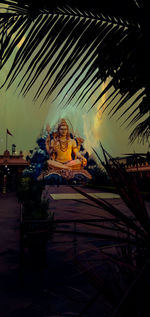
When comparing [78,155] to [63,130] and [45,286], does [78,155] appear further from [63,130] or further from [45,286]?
[45,286]

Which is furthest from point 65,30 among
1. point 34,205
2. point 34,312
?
point 34,205

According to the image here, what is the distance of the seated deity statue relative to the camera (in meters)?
78.1

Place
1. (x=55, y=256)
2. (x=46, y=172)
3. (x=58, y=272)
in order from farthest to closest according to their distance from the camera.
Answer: (x=46, y=172)
(x=55, y=256)
(x=58, y=272)

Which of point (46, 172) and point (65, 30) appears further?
point (46, 172)

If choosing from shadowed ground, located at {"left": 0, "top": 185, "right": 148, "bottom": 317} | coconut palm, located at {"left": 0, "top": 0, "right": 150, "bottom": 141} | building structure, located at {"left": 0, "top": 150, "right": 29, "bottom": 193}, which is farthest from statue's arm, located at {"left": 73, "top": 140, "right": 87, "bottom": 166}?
coconut palm, located at {"left": 0, "top": 0, "right": 150, "bottom": 141}

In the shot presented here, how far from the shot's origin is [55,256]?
5.00m

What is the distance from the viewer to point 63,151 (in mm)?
80000

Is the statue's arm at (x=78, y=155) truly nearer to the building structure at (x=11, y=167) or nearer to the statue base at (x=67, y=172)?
the statue base at (x=67, y=172)

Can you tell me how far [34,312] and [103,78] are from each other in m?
3.10

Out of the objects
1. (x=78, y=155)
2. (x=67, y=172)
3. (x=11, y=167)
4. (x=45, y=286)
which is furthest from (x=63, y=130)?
(x=45, y=286)

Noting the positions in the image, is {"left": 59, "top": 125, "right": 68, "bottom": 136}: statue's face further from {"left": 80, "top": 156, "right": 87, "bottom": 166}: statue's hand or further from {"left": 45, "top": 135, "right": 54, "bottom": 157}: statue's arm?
{"left": 80, "top": 156, "right": 87, "bottom": 166}: statue's hand

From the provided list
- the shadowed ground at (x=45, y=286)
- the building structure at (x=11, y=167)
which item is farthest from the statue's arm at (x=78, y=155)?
the shadowed ground at (x=45, y=286)

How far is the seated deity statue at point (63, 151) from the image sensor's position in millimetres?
78125

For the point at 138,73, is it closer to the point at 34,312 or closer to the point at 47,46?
the point at 47,46
